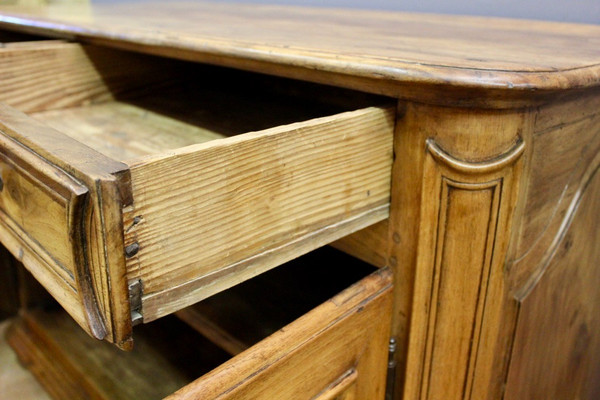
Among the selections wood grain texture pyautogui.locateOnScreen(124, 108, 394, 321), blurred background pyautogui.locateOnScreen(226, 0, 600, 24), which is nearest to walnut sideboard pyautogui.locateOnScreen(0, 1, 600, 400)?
wood grain texture pyautogui.locateOnScreen(124, 108, 394, 321)

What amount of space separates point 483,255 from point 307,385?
0.68 feet

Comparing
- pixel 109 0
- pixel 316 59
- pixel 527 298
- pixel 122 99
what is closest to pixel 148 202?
pixel 316 59

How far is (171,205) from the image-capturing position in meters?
0.39

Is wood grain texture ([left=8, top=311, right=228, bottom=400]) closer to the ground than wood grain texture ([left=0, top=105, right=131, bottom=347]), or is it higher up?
closer to the ground

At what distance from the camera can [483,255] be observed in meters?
0.54

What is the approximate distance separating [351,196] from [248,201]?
126mm

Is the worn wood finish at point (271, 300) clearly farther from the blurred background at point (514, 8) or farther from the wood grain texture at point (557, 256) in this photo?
the blurred background at point (514, 8)

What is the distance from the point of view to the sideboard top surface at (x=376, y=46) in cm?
46

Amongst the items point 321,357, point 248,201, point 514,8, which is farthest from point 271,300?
point 514,8

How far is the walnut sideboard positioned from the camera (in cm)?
39

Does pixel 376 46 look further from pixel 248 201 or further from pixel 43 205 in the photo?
pixel 43 205

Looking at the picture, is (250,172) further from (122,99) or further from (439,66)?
(122,99)

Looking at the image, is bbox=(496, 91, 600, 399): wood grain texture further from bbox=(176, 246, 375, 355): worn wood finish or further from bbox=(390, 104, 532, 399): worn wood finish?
bbox=(176, 246, 375, 355): worn wood finish

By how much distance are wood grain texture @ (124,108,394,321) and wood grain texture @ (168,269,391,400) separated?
0.21 ft
